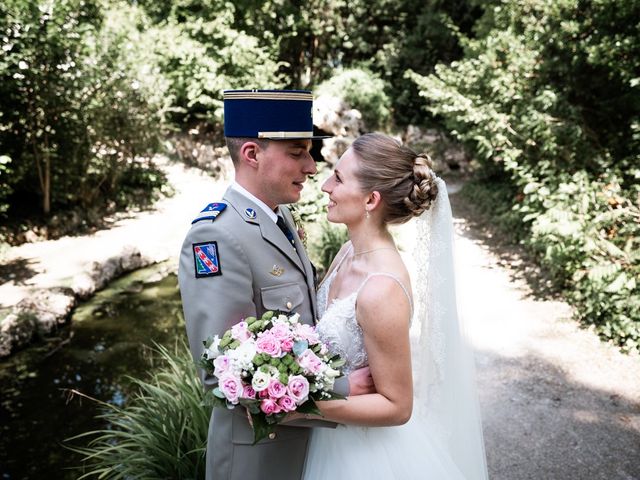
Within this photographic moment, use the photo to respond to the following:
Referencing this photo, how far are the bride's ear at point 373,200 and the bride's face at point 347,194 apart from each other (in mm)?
20

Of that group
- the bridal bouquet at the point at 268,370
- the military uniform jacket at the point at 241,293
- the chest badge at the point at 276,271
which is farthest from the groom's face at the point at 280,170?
the bridal bouquet at the point at 268,370

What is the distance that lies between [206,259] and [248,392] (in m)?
0.55

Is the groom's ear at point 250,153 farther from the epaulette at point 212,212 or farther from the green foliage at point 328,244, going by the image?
the green foliage at point 328,244

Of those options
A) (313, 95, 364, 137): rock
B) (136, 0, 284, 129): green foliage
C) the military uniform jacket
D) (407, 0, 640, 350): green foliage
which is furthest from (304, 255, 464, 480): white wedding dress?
(136, 0, 284, 129): green foliage

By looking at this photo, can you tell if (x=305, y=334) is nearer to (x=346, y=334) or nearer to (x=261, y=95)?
(x=346, y=334)

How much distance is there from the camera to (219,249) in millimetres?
1847

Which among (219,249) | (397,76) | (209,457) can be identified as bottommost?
(209,457)

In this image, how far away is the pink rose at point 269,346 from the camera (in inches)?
60.1

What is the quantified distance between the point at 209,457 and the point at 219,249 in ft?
3.05

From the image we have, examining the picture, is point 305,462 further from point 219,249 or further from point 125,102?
point 125,102

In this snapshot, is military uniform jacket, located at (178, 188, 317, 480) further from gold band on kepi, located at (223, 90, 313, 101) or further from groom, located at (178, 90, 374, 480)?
gold band on kepi, located at (223, 90, 313, 101)

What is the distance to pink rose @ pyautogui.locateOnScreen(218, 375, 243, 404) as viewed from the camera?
A: 1480 millimetres

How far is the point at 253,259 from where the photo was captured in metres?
1.93

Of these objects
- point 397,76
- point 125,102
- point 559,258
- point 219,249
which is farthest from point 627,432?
point 397,76
